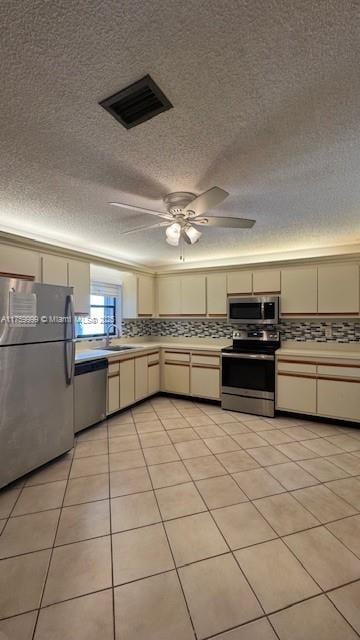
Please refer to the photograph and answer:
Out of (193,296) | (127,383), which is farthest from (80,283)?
(193,296)

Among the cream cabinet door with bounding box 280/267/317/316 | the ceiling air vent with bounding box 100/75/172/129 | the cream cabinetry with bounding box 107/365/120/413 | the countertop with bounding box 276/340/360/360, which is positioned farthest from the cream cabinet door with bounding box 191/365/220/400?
the ceiling air vent with bounding box 100/75/172/129

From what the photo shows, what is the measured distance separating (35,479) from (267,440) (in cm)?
224

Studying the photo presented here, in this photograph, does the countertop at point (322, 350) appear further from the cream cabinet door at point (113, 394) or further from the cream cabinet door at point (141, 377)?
the cream cabinet door at point (113, 394)

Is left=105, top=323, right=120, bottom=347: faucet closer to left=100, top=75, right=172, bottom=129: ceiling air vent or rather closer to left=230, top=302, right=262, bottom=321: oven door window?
left=230, top=302, right=262, bottom=321: oven door window

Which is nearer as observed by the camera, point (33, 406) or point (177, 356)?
point (33, 406)

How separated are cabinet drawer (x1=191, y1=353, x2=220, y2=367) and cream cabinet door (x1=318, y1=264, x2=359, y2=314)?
61.6 inches

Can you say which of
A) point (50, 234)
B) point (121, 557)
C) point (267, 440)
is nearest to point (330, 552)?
point (121, 557)

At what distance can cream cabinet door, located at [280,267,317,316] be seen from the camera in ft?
11.6

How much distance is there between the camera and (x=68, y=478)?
2.21m

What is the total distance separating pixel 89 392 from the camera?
10.1 feet

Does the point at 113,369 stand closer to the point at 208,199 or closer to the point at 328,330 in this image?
the point at 208,199

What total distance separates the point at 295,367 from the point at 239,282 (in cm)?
145

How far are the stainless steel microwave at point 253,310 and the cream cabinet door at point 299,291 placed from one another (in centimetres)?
13

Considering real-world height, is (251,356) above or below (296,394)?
above
